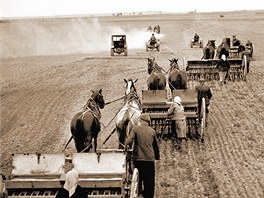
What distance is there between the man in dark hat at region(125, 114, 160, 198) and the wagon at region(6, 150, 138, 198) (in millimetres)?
251

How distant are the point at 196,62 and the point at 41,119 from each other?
8781 mm

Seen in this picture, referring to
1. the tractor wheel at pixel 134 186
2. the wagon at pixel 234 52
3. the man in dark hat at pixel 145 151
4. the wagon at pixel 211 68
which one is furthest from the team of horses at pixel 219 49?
the tractor wheel at pixel 134 186

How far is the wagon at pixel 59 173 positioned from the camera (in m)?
7.50

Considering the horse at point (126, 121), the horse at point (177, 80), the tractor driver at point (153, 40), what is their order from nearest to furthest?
the horse at point (126, 121), the horse at point (177, 80), the tractor driver at point (153, 40)

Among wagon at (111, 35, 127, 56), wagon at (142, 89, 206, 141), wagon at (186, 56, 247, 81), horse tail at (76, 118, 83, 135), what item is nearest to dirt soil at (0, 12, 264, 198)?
wagon at (142, 89, 206, 141)

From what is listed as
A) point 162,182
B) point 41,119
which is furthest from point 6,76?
point 162,182

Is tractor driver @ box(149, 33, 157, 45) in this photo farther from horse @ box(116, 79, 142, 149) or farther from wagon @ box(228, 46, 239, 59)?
horse @ box(116, 79, 142, 149)

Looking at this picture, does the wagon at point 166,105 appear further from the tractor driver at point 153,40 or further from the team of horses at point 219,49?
the tractor driver at point 153,40

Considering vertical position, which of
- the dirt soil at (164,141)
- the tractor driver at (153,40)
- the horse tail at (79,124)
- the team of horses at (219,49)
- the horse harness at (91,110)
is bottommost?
the dirt soil at (164,141)

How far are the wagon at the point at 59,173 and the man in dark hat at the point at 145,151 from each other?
0.82 feet

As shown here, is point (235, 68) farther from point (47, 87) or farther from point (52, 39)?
point (52, 39)

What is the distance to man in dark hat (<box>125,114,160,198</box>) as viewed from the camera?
307 inches

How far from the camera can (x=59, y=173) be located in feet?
26.6

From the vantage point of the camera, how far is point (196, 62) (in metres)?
20.7
